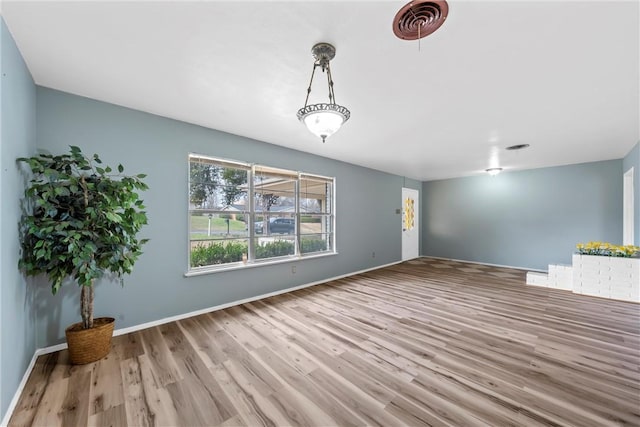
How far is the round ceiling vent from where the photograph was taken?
4.63 feet

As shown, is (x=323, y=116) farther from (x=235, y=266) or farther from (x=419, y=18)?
(x=235, y=266)

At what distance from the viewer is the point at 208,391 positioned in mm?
1877

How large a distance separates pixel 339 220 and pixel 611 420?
13.4ft

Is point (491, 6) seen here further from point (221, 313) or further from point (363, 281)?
A: point (363, 281)

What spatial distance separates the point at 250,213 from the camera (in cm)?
385

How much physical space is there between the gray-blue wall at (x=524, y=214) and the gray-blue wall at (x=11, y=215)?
837cm

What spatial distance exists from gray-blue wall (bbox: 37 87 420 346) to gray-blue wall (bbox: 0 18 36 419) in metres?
0.35

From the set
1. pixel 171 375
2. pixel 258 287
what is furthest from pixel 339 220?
pixel 171 375

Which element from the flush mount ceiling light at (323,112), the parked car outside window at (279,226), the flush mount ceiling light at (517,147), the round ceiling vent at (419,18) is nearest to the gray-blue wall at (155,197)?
the parked car outside window at (279,226)

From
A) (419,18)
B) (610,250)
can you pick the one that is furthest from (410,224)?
(419,18)

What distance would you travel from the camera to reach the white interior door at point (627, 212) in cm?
484

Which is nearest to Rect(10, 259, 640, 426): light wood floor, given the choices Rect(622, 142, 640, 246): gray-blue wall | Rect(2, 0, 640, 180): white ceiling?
Rect(622, 142, 640, 246): gray-blue wall

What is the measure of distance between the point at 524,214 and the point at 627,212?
1.62 m

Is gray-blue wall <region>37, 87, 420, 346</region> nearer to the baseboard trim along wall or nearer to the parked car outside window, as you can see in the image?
the baseboard trim along wall
